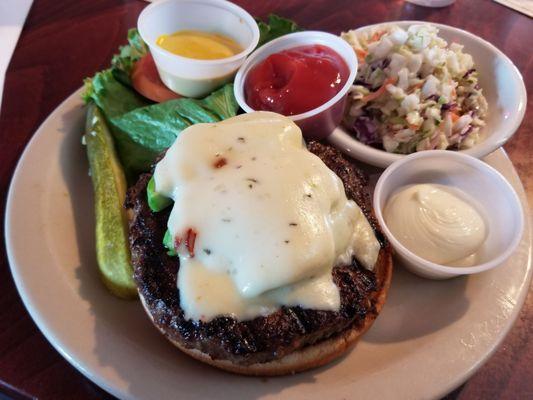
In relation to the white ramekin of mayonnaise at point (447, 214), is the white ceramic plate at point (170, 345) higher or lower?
lower

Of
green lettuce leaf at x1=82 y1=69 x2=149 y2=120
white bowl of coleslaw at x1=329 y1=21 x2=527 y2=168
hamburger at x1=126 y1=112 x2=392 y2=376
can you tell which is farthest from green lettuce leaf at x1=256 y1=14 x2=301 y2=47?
hamburger at x1=126 y1=112 x2=392 y2=376

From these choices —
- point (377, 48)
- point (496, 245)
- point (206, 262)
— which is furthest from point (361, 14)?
point (206, 262)

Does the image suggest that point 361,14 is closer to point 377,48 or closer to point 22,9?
point 377,48

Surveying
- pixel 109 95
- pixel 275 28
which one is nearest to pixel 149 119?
pixel 109 95

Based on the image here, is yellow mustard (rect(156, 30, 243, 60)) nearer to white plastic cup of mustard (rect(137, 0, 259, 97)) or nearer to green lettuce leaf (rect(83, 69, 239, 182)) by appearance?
white plastic cup of mustard (rect(137, 0, 259, 97))

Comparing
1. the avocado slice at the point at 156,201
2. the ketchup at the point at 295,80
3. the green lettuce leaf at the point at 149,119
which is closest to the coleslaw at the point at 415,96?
the ketchup at the point at 295,80

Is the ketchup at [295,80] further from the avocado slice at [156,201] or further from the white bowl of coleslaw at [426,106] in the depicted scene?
the avocado slice at [156,201]

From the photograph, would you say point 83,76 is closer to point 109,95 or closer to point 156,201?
point 109,95
